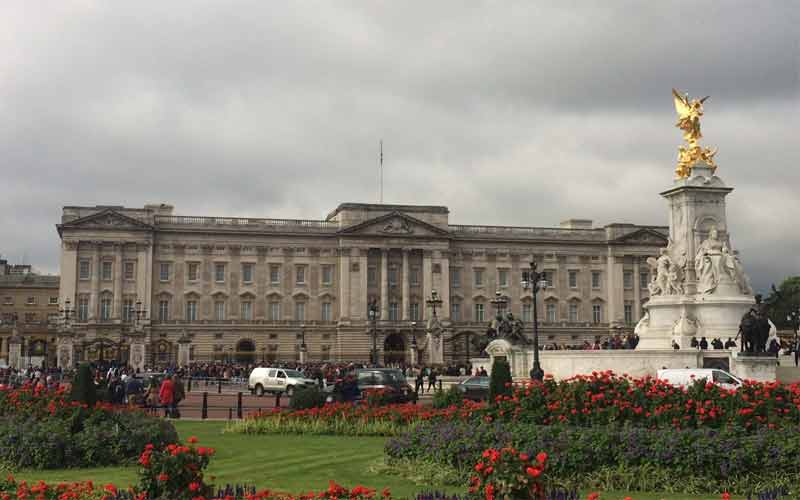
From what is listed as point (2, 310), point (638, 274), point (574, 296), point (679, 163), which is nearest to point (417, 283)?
point (574, 296)

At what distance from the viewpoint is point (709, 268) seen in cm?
3884

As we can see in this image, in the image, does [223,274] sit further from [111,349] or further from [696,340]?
[696,340]

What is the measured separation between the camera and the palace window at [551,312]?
3647 inches

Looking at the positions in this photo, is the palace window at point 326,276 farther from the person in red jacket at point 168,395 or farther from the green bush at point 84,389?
the green bush at point 84,389

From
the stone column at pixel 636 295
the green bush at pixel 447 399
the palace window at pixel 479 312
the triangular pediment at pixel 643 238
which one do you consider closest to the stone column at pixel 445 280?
the palace window at pixel 479 312

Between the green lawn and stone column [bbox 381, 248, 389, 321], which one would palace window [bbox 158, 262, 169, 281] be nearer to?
stone column [bbox 381, 248, 389, 321]

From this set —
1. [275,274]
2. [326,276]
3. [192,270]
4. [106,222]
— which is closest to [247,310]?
[275,274]

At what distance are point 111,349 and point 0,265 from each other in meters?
52.5

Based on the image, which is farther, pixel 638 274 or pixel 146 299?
pixel 638 274

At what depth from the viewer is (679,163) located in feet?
136

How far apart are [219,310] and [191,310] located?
2.53 metres

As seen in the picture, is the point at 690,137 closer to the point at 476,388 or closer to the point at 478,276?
the point at 476,388

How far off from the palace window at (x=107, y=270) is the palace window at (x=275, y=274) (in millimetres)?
14311

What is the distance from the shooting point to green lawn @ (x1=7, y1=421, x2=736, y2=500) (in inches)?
532
